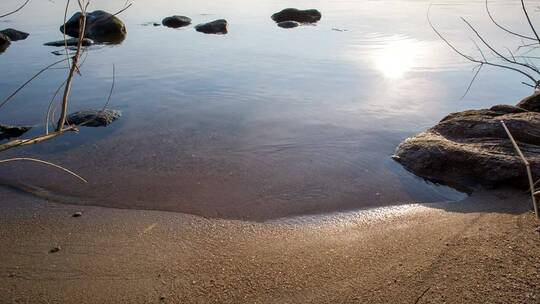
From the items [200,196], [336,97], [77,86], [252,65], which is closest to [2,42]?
[77,86]

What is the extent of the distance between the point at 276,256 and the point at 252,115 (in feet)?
13.8

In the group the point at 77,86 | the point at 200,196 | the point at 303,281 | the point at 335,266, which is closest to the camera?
the point at 303,281

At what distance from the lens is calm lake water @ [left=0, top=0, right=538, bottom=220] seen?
180 inches

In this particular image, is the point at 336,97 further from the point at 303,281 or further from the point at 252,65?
the point at 303,281

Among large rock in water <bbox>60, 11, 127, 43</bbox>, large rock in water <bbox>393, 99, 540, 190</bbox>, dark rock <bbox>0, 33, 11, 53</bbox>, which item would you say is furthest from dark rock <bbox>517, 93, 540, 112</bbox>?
dark rock <bbox>0, 33, 11, 53</bbox>

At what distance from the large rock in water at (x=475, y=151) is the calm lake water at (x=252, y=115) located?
240 mm

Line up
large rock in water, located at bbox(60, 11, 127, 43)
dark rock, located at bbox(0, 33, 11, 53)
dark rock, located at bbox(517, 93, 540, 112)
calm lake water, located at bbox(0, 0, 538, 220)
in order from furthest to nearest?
1. large rock in water, located at bbox(60, 11, 127, 43)
2. dark rock, located at bbox(0, 33, 11, 53)
3. dark rock, located at bbox(517, 93, 540, 112)
4. calm lake water, located at bbox(0, 0, 538, 220)

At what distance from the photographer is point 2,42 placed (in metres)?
13.9

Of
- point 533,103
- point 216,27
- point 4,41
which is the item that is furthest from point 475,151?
A: point 4,41

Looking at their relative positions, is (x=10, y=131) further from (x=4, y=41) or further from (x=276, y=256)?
(x=4, y=41)

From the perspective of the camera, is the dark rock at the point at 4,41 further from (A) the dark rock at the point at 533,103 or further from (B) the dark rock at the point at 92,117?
(A) the dark rock at the point at 533,103

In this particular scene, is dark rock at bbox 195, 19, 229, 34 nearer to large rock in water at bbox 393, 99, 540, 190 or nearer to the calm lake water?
the calm lake water

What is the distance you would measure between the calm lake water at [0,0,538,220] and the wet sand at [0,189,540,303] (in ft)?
1.22

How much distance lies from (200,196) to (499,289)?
113 inches
